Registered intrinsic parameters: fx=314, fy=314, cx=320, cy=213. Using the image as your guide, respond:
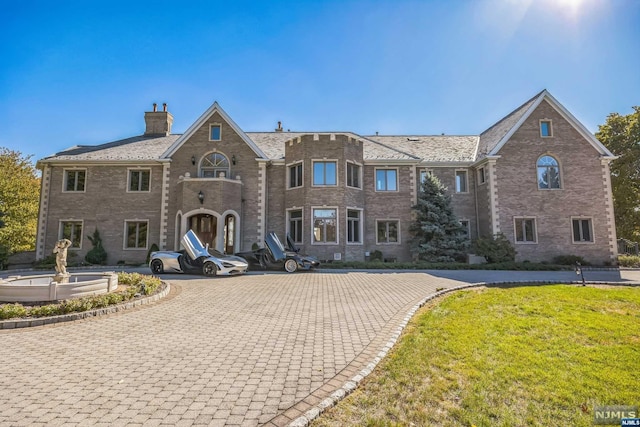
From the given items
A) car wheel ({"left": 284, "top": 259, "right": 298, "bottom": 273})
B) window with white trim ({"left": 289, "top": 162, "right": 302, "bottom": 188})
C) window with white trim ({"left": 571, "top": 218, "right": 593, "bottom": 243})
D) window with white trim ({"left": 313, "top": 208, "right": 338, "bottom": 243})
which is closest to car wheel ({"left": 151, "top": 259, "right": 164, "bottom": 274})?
car wheel ({"left": 284, "top": 259, "right": 298, "bottom": 273})

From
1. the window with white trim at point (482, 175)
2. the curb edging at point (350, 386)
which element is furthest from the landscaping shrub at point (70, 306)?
the window with white trim at point (482, 175)

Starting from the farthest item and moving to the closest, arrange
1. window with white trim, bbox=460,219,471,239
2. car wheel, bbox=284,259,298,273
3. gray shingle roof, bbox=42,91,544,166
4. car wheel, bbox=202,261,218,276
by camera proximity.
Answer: window with white trim, bbox=460,219,471,239, gray shingle roof, bbox=42,91,544,166, car wheel, bbox=284,259,298,273, car wheel, bbox=202,261,218,276

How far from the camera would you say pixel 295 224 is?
2011 cm

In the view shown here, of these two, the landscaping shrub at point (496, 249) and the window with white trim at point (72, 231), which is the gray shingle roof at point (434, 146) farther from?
the window with white trim at point (72, 231)

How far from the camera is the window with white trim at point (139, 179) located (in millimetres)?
20953

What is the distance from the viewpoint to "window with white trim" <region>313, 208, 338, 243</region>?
1909 centimetres

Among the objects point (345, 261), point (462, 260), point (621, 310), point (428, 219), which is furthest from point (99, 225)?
point (621, 310)

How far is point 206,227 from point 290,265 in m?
7.23

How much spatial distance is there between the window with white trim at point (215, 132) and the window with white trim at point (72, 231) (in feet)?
33.7

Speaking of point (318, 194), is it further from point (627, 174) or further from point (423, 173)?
point (627, 174)

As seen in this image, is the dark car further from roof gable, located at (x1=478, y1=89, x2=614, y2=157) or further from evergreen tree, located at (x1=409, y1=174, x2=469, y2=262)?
roof gable, located at (x1=478, y1=89, x2=614, y2=157)

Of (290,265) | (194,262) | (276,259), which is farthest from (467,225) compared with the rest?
(194,262)

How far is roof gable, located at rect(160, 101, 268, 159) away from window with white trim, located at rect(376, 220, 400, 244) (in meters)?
8.81

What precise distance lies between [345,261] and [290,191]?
575 cm
